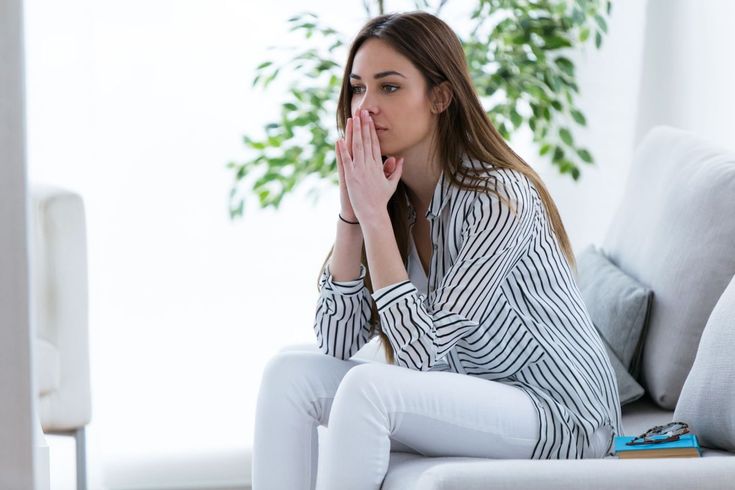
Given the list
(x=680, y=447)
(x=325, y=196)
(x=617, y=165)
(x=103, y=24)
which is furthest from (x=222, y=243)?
(x=680, y=447)

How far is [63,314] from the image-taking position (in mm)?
2354

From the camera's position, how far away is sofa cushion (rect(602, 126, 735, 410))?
1694mm

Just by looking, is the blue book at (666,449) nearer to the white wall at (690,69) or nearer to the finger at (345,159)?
the finger at (345,159)

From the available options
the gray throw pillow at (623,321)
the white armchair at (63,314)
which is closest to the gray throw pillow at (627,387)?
the gray throw pillow at (623,321)

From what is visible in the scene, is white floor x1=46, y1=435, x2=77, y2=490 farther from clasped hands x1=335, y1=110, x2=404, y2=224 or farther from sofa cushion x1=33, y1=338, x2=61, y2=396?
clasped hands x1=335, y1=110, x2=404, y2=224

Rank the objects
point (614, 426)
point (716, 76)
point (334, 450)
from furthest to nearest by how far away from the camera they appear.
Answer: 1. point (716, 76)
2. point (614, 426)
3. point (334, 450)

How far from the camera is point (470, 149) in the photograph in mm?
1673

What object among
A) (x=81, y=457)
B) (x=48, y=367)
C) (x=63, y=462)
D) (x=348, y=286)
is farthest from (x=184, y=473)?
(x=348, y=286)

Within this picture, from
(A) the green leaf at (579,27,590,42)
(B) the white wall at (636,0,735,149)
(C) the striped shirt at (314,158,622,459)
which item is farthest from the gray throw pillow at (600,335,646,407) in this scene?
(A) the green leaf at (579,27,590,42)

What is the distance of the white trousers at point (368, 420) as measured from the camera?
1.36 metres

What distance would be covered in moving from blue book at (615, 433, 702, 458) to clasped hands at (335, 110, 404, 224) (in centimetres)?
53

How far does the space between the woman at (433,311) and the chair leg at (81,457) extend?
92cm

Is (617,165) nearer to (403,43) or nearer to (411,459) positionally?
(403,43)

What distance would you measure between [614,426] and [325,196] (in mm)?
1579
